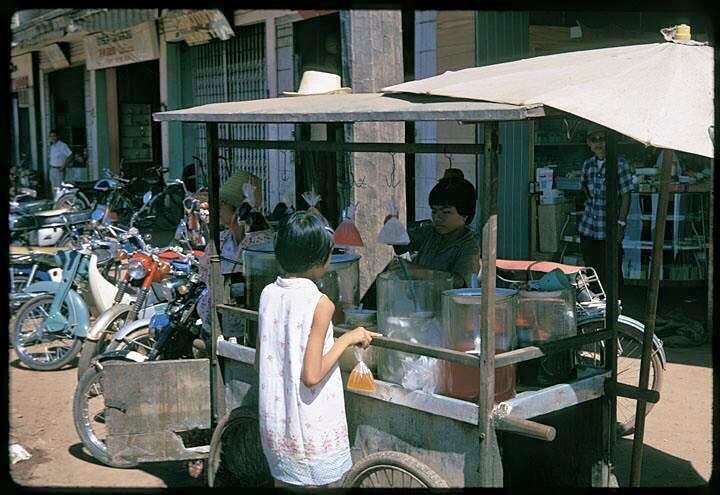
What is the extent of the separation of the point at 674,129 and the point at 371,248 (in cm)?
237

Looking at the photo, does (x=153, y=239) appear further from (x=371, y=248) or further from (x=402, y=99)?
(x=402, y=99)

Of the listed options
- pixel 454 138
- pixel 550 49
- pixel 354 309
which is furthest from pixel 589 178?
pixel 354 309

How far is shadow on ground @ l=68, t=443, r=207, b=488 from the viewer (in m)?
4.64

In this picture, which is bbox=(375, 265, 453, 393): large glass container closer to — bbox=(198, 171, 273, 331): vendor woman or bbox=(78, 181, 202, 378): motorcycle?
bbox=(198, 171, 273, 331): vendor woman

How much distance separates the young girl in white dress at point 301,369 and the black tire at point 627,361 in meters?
1.61

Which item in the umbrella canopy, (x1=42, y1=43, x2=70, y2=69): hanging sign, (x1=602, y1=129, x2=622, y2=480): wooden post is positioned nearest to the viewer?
the umbrella canopy

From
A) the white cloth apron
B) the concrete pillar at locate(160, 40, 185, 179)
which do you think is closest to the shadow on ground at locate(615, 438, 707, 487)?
the white cloth apron

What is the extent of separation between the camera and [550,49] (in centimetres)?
914

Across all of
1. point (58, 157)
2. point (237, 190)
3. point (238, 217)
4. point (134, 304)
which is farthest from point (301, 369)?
point (58, 157)

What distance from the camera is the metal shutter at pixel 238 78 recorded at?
12359 millimetres

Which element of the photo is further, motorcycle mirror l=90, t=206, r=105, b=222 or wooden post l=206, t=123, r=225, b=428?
Result: motorcycle mirror l=90, t=206, r=105, b=222

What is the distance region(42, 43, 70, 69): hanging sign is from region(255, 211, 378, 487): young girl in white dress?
18.6m

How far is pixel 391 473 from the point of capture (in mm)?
3232

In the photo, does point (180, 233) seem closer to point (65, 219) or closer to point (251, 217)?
point (65, 219)
